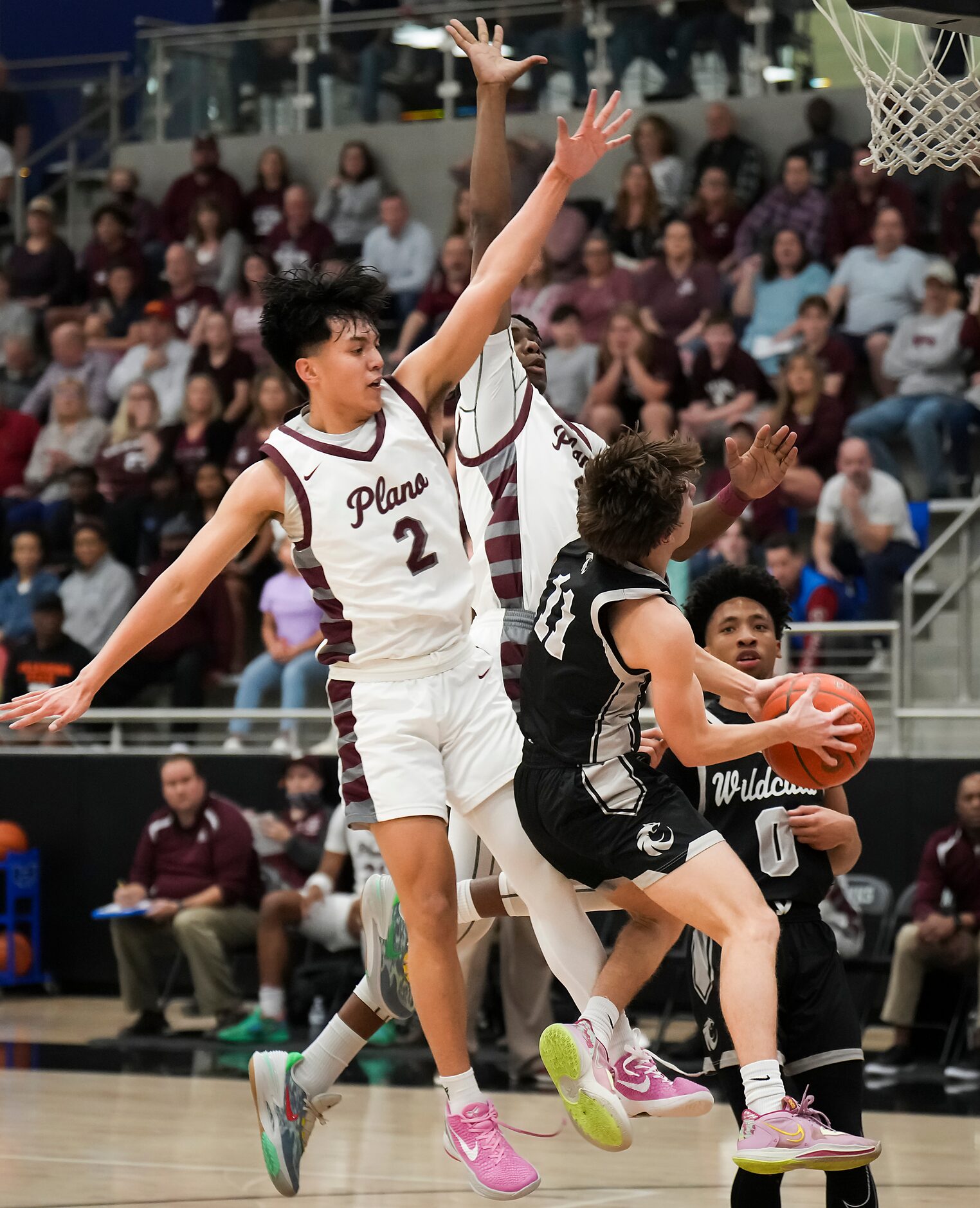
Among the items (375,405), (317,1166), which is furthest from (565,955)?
(317,1166)

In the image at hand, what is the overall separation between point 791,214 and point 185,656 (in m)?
4.92

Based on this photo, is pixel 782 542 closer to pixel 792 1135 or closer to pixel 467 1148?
pixel 467 1148

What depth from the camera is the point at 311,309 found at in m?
4.85

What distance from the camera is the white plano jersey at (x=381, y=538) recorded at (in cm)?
473

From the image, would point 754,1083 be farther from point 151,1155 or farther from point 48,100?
point 48,100

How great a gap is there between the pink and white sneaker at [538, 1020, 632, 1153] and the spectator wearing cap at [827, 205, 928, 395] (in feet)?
24.4

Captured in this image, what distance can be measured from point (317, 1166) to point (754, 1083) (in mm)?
3195

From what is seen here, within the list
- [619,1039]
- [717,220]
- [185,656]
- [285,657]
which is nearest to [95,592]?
[185,656]

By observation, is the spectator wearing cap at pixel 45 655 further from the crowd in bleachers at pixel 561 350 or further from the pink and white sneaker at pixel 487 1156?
the pink and white sneaker at pixel 487 1156

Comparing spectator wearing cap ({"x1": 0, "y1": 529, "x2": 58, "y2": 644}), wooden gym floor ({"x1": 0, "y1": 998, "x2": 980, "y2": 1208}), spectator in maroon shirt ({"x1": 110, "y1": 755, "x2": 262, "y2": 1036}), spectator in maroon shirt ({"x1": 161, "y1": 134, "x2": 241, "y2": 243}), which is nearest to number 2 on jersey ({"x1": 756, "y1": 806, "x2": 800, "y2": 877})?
wooden gym floor ({"x1": 0, "y1": 998, "x2": 980, "y2": 1208})

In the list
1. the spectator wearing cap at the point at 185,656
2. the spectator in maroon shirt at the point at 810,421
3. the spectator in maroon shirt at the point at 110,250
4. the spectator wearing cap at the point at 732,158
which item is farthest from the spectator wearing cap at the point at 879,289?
the spectator in maroon shirt at the point at 110,250

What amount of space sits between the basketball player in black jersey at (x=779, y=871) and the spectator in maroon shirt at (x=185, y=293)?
30.3 feet

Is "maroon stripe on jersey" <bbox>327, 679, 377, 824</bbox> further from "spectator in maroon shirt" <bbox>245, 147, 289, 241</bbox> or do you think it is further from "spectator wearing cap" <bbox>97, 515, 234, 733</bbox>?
"spectator in maroon shirt" <bbox>245, 147, 289, 241</bbox>

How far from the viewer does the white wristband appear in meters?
9.66
